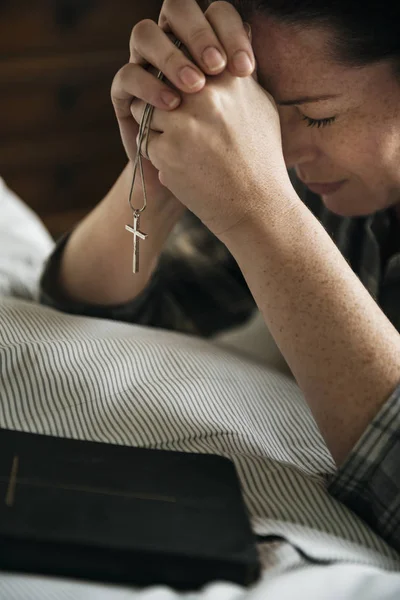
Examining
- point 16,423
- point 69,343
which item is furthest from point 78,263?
point 16,423

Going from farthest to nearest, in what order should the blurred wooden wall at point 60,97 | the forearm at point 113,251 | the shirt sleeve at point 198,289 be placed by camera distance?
the blurred wooden wall at point 60,97 → the shirt sleeve at point 198,289 → the forearm at point 113,251

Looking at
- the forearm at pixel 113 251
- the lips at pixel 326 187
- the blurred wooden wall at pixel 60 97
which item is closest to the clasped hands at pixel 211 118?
the lips at pixel 326 187

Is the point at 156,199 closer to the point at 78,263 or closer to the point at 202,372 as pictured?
the point at 78,263

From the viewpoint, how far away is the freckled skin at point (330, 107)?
0.88m

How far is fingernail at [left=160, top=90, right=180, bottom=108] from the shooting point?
2.70ft

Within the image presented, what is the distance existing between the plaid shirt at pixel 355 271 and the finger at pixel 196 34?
0.37 meters

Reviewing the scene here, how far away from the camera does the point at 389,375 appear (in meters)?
0.73

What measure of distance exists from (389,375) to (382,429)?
49mm

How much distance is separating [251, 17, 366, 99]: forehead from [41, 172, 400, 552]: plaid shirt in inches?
11.0

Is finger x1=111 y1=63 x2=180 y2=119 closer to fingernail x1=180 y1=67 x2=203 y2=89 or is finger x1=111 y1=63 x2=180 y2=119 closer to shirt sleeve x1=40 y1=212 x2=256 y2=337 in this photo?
fingernail x1=180 y1=67 x2=203 y2=89

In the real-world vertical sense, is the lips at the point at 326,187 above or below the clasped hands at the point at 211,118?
below

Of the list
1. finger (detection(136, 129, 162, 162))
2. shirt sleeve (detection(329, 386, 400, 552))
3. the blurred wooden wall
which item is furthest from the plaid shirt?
the blurred wooden wall

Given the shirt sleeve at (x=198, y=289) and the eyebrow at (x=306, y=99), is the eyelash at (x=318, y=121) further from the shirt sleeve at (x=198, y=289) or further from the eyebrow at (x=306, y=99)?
the shirt sleeve at (x=198, y=289)

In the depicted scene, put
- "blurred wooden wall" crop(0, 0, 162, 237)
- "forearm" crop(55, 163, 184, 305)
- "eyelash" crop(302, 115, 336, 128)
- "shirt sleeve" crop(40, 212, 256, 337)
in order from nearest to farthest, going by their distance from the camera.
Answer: "eyelash" crop(302, 115, 336, 128)
"forearm" crop(55, 163, 184, 305)
"shirt sleeve" crop(40, 212, 256, 337)
"blurred wooden wall" crop(0, 0, 162, 237)
